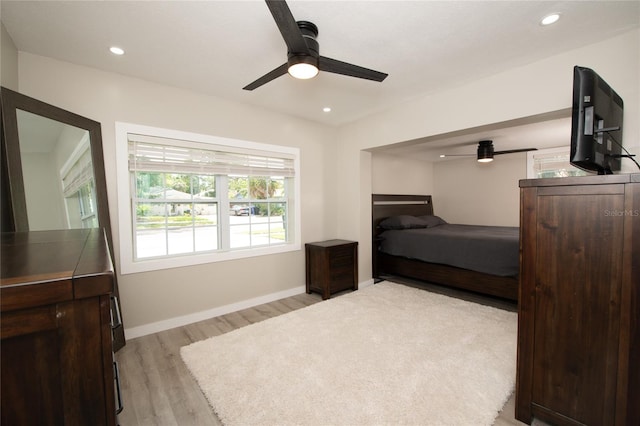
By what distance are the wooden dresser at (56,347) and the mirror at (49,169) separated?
1.73 meters

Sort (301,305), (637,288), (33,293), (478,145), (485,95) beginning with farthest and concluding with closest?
(478,145)
(301,305)
(485,95)
(637,288)
(33,293)

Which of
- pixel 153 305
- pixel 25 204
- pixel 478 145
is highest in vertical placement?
pixel 478 145

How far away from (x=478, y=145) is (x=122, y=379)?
5479 millimetres

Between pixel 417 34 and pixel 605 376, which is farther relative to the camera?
pixel 417 34

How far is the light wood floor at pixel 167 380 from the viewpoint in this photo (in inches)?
65.5

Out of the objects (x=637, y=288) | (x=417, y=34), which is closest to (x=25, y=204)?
(x=417, y=34)

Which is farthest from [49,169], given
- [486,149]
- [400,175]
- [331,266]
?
[486,149]

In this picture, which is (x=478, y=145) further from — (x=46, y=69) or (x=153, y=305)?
(x=46, y=69)

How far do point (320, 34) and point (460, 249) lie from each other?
3126 millimetres

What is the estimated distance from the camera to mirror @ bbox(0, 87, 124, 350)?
1.72m

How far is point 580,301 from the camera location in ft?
4.62

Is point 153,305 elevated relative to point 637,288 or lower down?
lower down

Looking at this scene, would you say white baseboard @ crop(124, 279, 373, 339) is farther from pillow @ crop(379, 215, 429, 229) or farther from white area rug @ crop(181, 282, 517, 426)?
pillow @ crop(379, 215, 429, 229)

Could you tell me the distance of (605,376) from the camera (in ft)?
4.43
